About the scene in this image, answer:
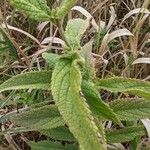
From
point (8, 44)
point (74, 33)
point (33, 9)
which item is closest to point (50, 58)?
point (74, 33)

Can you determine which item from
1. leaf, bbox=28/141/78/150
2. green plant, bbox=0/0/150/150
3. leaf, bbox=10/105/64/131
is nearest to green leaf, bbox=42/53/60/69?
green plant, bbox=0/0/150/150

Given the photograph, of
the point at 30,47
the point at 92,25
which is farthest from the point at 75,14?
the point at 30,47

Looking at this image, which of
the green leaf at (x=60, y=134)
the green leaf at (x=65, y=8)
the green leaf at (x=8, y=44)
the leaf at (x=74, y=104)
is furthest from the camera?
the green leaf at (x=8, y=44)

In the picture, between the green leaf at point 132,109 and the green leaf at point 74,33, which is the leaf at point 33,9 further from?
the green leaf at point 132,109

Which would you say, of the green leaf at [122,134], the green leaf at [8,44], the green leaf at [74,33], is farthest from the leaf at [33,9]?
the green leaf at [8,44]

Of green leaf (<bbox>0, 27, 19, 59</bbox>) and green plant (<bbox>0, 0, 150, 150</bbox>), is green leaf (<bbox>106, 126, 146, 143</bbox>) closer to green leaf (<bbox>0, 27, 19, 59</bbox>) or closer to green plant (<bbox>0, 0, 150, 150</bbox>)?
green plant (<bbox>0, 0, 150, 150</bbox>)

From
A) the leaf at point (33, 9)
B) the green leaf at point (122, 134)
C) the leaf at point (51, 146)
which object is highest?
the leaf at point (33, 9)
